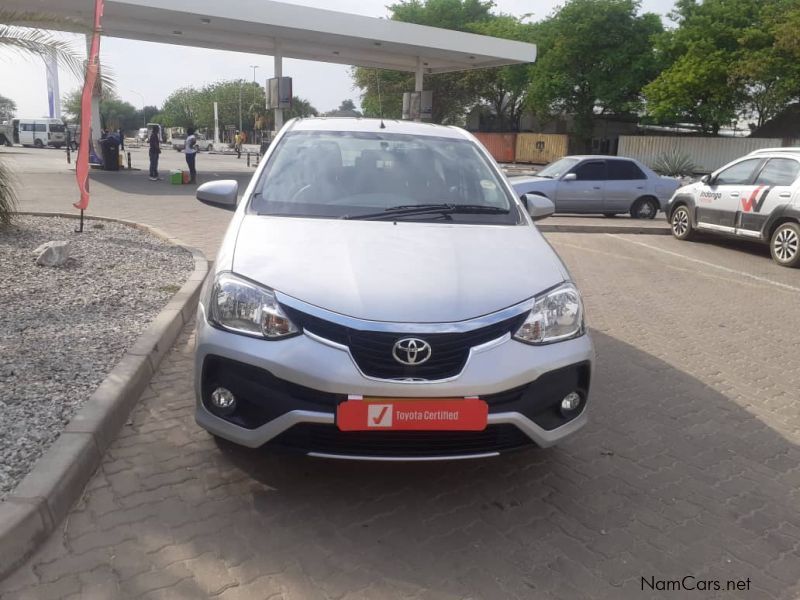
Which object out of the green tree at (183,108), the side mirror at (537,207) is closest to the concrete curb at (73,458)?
the side mirror at (537,207)

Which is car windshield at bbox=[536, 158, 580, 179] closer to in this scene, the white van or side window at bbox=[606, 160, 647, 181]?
side window at bbox=[606, 160, 647, 181]

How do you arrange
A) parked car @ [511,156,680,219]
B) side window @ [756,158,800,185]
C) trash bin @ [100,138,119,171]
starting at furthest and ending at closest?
trash bin @ [100,138,119,171], parked car @ [511,156,680,219], side window @ [756,158,800,185]

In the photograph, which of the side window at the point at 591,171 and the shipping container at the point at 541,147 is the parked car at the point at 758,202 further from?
the shipping container at the point at 541,147

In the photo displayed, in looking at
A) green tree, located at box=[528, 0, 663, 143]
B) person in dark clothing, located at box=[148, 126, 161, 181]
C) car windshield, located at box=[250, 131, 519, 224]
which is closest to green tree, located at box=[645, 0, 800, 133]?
green tree, located at box=[528, 0, 663, 143]

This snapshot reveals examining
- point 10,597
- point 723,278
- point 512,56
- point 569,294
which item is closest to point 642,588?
point 569,294

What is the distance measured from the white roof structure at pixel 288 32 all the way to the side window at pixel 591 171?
9.81m

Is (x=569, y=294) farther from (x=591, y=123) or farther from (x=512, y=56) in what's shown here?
(x=591, y=123)

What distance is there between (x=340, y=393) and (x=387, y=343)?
28 centimetres

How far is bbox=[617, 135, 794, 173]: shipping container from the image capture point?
30.8 m

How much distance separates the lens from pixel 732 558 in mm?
2795

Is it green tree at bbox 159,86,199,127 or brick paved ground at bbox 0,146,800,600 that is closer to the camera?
brick paved ground at bbox 0,146,800,600

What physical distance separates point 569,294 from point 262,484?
177 cm

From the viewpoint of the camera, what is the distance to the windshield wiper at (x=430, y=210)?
3.79 metres

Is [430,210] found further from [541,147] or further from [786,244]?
[541,147]
